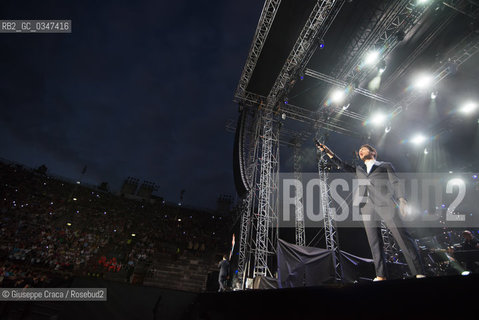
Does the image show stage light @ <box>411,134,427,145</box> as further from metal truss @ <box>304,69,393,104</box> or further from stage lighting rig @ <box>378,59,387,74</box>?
stage lighting rig @ <box>378,59,387,74</box>

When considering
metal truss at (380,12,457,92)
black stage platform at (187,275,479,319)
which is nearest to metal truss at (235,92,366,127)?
metal truss at (380,12,457,92)

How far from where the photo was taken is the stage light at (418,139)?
31.9ft

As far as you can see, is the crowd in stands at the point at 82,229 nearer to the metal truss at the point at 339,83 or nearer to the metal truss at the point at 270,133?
the metal truss at the point at 270,133

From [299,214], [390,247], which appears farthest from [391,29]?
[299,214]

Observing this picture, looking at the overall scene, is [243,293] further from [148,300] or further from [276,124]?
[276,124]

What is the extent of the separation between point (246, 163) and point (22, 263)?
13986 millimetres

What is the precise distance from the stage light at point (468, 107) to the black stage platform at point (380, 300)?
1094cm

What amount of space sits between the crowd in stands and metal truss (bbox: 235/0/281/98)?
10780mm

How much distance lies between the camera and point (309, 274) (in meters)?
4.74

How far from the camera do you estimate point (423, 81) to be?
7.84 metres

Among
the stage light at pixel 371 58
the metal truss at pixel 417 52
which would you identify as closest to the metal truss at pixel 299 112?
the metal truss at pixel 417 52

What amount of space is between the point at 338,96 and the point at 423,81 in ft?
9.42

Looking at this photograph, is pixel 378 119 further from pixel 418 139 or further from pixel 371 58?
pixel 371 58

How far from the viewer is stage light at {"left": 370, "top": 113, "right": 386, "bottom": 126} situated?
9.58 m
